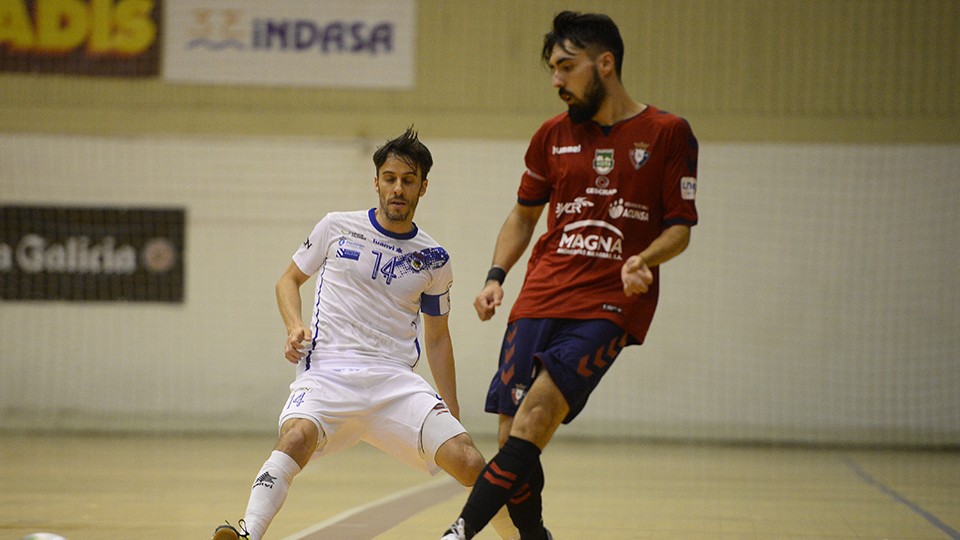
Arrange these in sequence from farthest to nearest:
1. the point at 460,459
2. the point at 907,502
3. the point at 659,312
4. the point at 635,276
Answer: the point at 659,312 < the point at 907,502 < the point at 460,459 < the point at 635,276

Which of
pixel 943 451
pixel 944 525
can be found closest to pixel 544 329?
pixel 944 525

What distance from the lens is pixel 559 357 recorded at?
3891 mm

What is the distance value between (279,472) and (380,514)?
2.49 metres

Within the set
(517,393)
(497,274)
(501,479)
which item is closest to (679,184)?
(497,274)

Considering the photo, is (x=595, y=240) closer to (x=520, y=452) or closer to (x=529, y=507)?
(x=520, y=452)

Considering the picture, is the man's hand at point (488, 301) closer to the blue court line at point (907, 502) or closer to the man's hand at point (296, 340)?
the man's hand at point (296, 340)

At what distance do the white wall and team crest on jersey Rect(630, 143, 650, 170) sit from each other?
8.51m

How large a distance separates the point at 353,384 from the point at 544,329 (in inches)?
32.7

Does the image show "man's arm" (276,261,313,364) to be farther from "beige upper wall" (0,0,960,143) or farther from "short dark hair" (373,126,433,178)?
"beige upper wall" (0,0,960,143)

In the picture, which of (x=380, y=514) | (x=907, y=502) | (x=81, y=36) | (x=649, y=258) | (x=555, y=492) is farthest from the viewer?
(x=81, y=36)

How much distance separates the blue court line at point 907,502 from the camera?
6.24 metres

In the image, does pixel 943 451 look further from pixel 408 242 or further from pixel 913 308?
pixel 408 242

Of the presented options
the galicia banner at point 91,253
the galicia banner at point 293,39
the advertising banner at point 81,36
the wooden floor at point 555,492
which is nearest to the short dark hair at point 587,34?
the wooden floor at point 555,492

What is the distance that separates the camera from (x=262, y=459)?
1000cm
